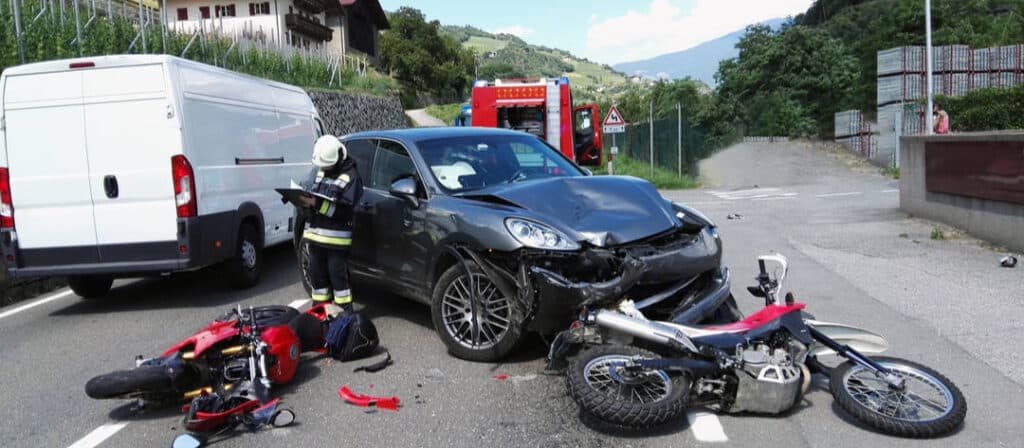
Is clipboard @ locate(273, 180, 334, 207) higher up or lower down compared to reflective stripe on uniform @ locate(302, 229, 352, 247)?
higher up

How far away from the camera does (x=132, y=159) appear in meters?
7.73

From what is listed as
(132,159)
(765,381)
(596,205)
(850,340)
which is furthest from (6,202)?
(850,340)

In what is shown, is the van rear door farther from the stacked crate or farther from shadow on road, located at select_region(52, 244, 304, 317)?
the stacked crate

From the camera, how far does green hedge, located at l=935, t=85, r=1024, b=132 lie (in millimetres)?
15461

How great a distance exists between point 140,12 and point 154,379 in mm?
17468

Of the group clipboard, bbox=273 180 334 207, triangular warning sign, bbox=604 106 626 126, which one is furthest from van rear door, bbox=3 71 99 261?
triangular warning sign, bbox=604 106 626 126

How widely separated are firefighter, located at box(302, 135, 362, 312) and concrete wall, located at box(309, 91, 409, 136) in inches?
735

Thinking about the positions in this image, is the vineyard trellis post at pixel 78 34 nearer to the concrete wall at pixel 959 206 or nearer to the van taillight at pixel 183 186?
the van taillight at pixel 183 186

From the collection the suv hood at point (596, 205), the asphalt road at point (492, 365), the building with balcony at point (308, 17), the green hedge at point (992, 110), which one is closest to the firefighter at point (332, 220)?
the asphalt road at point (492, 365)

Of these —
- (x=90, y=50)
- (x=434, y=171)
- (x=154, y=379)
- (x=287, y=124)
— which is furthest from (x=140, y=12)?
(x=154, y=379)

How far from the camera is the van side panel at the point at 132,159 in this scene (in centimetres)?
768

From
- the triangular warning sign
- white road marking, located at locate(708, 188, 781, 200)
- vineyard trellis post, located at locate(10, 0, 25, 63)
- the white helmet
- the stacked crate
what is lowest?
white road marking, located at locate(708, 188, 781, 200)

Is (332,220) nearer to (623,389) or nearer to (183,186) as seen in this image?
(183,186)

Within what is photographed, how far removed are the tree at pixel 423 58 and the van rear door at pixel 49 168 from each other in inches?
2378
